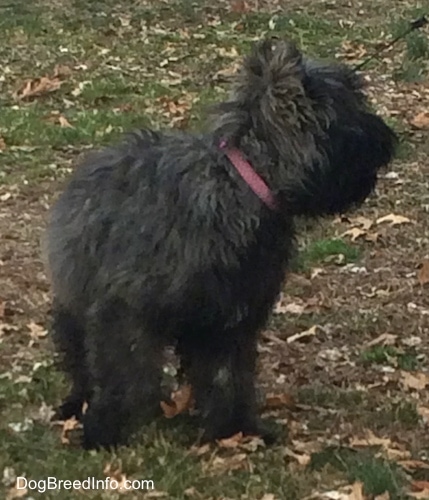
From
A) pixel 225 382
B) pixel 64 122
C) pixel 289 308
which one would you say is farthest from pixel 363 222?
pixel 225 382

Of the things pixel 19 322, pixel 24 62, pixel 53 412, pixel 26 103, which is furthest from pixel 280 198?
pixel 24 62

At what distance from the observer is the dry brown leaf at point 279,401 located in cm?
598

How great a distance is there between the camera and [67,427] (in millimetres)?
5688

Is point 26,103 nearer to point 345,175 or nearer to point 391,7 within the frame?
point 391,7

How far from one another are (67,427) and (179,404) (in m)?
0.52

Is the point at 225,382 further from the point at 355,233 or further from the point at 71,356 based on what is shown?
the point at 355,233

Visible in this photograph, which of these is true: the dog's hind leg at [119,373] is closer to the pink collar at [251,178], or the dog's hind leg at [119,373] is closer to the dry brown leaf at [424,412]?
the pink collar at [251,178]

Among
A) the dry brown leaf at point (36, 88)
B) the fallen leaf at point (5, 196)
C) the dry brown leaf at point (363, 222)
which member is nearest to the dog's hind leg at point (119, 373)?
the dry brown leaf at point (363, 222)

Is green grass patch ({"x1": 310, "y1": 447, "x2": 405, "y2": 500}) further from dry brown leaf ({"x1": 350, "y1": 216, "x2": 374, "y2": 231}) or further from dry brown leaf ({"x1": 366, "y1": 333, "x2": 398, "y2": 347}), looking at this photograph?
dry brown leaf ({"x1": 350, "y1": 216, "x2": 374, "y2": 231})

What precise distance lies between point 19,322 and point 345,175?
2629mm

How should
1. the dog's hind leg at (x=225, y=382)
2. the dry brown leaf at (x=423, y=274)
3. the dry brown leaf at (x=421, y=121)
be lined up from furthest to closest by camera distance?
the dry brown leaf at (x=421, y=121), the dry brown leaf at (x=423, y=274), the dog's hind leg at (x=225, y=382)

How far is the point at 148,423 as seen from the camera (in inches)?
223

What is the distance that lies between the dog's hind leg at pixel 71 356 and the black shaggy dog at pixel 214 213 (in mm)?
263

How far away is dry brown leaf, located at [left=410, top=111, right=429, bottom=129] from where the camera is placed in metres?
10.3
